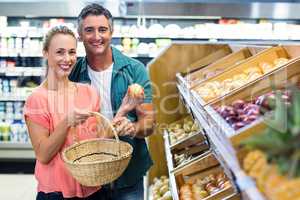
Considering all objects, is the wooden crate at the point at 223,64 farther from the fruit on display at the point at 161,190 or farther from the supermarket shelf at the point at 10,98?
the supermarket shelf at the point at 10,98

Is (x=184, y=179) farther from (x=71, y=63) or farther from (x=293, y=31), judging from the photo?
(x=293, y=31)

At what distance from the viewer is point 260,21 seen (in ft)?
15.9

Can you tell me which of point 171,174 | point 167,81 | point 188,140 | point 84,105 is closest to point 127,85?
point 84,105

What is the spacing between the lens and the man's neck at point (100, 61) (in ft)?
6.86

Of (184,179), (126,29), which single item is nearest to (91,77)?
(184,179)

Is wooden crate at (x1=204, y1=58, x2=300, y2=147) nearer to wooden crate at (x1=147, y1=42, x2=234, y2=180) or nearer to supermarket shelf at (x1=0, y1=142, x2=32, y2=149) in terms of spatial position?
wooden crate at (x1=147, y1=42, x2=234, y2=180)

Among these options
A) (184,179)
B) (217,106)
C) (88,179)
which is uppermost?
(217,106)

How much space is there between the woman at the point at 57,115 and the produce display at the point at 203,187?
642 mm

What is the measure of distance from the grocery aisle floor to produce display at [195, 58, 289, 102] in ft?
8.30

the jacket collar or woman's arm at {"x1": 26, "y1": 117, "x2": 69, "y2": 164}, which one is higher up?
the jacket collar

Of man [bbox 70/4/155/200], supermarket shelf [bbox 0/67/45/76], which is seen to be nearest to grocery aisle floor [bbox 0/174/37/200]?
supermarket shelf [bbox 0/67/45/76]

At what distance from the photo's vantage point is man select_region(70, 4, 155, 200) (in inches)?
78.5

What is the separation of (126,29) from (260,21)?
1.72m

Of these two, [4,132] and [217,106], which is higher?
[217,106]
